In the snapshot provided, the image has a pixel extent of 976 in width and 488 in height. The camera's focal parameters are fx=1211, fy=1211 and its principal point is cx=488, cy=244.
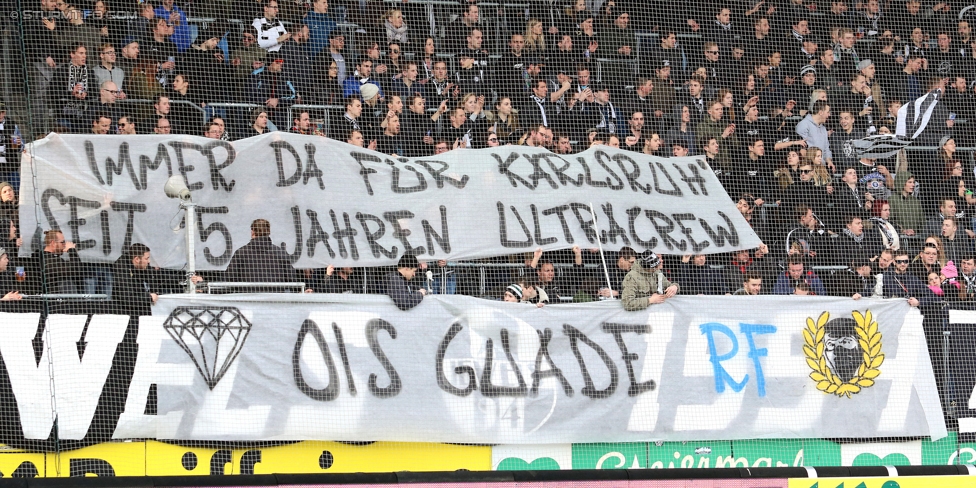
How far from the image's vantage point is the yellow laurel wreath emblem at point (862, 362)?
916 cm

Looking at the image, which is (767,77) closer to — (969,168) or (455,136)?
(969,168)

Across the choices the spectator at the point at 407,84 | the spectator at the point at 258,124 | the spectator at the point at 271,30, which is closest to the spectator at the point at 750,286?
the spectator at the point at 407,84

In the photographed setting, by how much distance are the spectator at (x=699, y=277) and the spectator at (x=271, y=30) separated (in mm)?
3855

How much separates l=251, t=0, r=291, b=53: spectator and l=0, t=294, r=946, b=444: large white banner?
2.79 meters

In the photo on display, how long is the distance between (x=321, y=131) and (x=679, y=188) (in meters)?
2.97

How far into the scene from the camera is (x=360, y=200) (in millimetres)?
9242

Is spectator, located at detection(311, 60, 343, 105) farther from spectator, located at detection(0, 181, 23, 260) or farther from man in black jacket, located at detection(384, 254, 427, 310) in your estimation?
spectator, located at detection(0, 181, 23, 260)

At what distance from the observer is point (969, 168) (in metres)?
10.7

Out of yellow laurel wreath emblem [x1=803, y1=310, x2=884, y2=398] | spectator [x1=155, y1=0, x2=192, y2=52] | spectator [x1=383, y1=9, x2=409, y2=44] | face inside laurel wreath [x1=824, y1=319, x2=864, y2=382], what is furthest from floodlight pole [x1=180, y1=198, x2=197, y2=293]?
face inside laurel wreath [x1=824, y1=319, x2=864, y2=382]

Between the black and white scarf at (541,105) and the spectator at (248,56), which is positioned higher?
the spectator at (248,56)

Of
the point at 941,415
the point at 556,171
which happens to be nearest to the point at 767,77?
the point at 556,171

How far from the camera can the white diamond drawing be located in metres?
8.19

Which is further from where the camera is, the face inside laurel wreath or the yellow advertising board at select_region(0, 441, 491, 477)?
the face inside laurel wreath

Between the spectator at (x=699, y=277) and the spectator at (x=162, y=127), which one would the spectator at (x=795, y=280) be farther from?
the spectator at (x=162, y=127)
